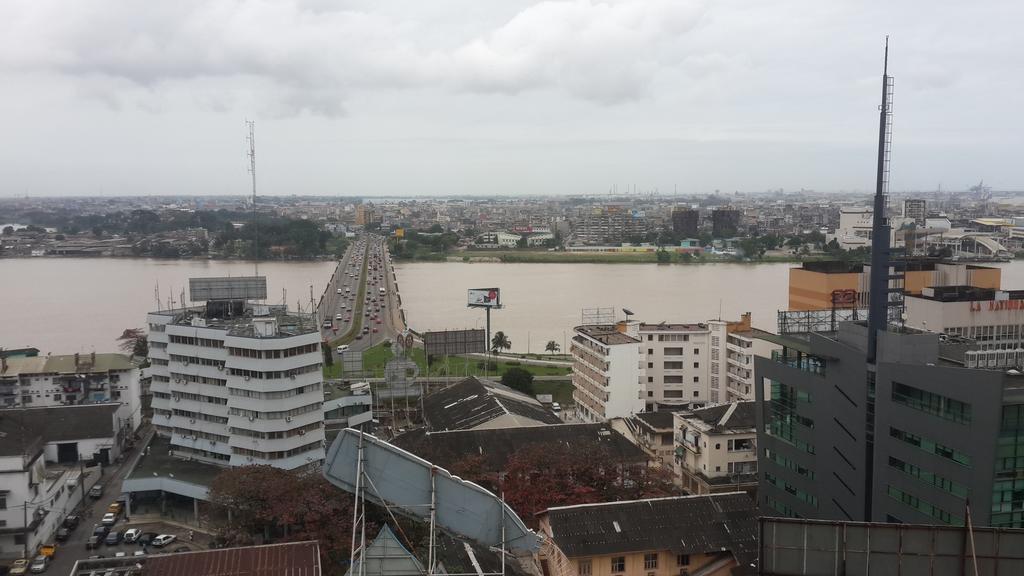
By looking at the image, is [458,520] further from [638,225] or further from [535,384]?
[638,225]

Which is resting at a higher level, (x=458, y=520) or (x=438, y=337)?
(x=458, y=520)

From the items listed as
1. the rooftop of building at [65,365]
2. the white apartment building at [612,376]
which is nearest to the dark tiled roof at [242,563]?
the white apartment building at [612,376]

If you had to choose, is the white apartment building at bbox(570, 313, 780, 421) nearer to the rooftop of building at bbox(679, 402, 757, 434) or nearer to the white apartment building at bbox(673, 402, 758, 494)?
the rooftop of building at bbox(679, 402, 757, 434)

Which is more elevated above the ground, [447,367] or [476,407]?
[476,407]

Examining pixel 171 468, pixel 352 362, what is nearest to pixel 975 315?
pixel 352 362

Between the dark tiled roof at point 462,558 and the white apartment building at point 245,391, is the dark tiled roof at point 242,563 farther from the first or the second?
the white apartment building at point 245,391

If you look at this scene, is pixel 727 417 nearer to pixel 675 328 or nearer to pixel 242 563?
pixel 675 328

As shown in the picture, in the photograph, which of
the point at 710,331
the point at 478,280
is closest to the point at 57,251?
the point at 478,280
